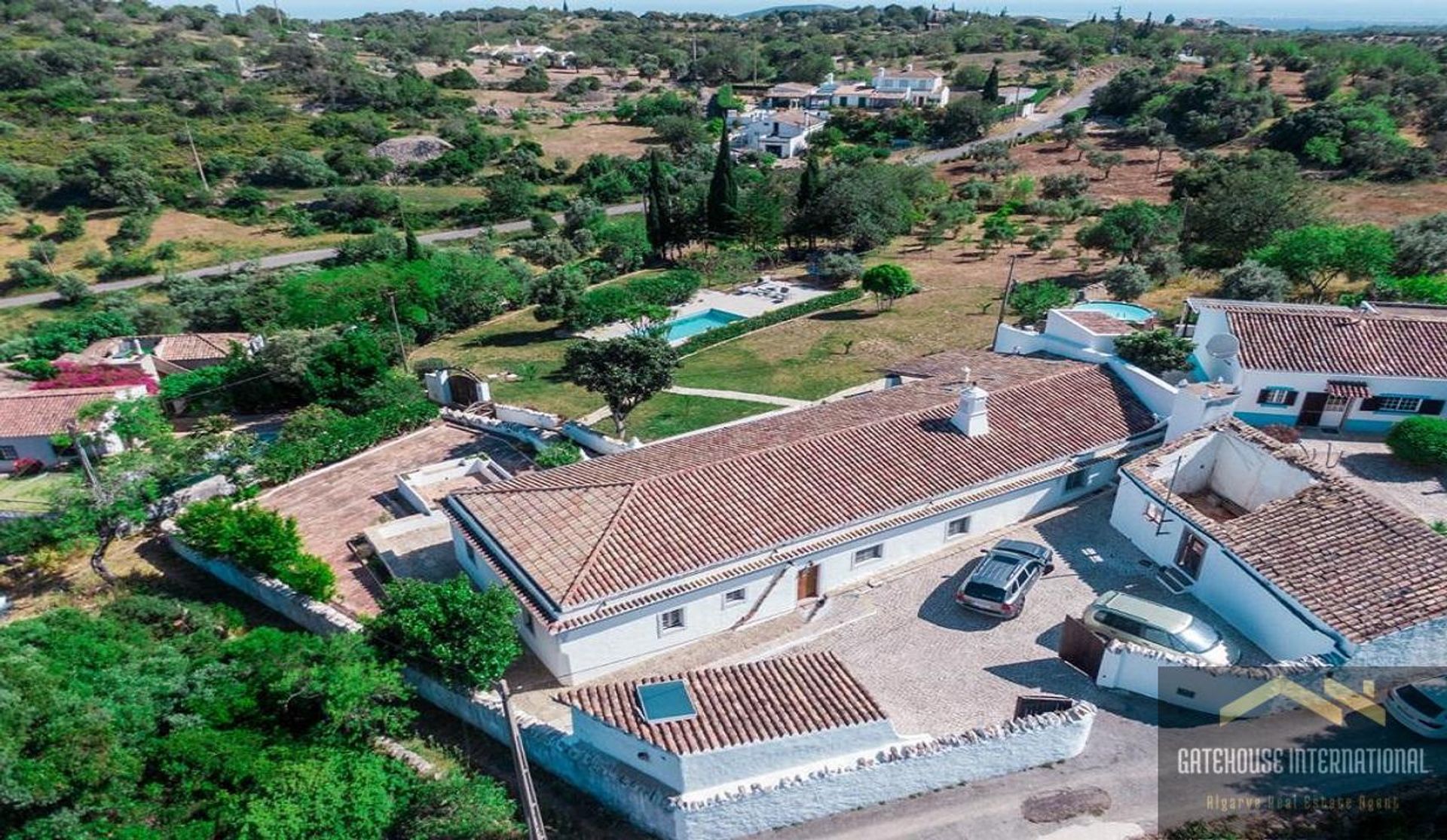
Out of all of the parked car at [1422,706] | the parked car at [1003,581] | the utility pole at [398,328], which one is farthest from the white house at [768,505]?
the utility pole at [398,328]

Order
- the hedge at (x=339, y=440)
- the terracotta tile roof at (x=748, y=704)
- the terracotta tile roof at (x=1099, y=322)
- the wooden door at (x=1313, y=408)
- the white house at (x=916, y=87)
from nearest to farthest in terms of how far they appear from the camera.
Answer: the terracotta tile roof at (x=748, y=704), the wooden door at (x=1313, y=408), the hedge at (x=339, y=440), the terracotta tile roof at (x=1099, y=322), the white house at (x=916, y=87)

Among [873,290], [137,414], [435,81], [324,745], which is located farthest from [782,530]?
[435,81]

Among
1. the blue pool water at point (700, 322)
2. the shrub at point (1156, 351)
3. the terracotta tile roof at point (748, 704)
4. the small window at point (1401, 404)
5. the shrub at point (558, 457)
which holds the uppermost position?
the shrub at point (1156, 351)

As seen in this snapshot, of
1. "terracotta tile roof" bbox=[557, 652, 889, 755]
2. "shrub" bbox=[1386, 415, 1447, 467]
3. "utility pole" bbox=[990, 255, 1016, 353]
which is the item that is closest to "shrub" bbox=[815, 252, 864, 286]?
"utility pole" bbox=[990, 255, 1016, 353]

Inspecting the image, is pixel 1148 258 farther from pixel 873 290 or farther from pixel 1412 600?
pixel 1412 600

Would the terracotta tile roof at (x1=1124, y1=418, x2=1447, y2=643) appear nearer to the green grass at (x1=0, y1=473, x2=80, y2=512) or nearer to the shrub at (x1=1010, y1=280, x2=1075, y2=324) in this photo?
the shrub at (x1=1010, y1=280, x2=1075, y2=324)

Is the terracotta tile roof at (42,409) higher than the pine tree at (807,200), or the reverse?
the pine tree at (807,200)

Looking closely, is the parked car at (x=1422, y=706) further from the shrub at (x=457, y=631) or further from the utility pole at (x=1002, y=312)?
the utility pole at (x=1002, y=312)
